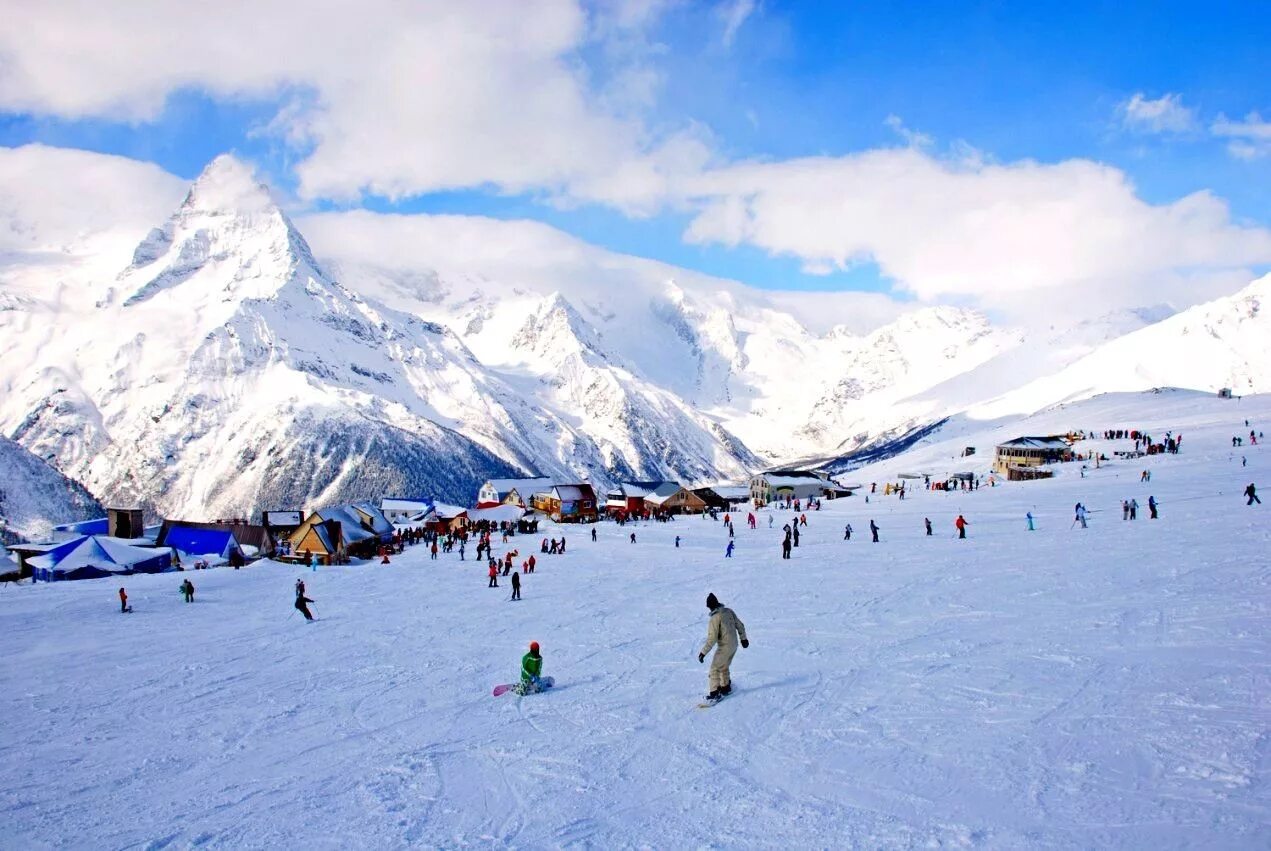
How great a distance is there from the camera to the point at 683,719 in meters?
12.2

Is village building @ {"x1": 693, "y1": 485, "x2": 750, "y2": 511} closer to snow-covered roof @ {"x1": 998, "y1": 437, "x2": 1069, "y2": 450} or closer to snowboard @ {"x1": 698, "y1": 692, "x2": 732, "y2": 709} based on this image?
snow-covered roof @ {"x1": 998, "y1": 437, "x2": 1069, "y2": 450}

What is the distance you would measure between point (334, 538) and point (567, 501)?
42.6m

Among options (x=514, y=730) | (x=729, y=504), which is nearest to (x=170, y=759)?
(x=514, y=730)

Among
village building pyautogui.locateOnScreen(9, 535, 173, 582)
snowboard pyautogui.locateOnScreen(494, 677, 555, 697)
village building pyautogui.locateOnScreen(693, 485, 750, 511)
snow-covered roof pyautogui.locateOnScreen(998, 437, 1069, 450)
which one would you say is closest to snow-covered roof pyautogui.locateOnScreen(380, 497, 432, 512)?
village building pyautogui.locateOnScreen(693, 485, 750, 511)

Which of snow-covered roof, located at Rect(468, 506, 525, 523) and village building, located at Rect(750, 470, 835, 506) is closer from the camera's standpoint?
snow-covered roof, located at Rect(468, 506, 525, 523)

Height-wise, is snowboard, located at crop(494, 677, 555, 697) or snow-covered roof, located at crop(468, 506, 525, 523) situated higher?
snow-covered roof, located at crop(468, 506, 525, 523)

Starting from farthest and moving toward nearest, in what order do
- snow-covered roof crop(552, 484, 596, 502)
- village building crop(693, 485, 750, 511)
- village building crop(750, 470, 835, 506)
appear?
village building crop(693, 485, 750, 511) < village building crop(750, 470, 835, 506) < snow-covered roof crop(552, 484, 596, 502)

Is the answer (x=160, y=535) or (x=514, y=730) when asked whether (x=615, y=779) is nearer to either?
(x=514, y=730)

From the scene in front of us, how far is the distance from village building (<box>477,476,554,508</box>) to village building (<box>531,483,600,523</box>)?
7.94ft

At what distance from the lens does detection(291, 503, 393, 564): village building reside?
59.8m

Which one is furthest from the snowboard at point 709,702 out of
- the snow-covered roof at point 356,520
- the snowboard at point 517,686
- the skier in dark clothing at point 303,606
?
the snow-covered roof at point 356,520

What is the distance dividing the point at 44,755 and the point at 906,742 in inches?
479

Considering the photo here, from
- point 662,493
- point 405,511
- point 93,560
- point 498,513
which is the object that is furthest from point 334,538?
point 662,493

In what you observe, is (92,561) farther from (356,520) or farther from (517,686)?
(517,686)
